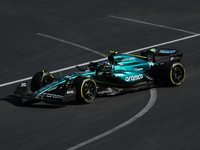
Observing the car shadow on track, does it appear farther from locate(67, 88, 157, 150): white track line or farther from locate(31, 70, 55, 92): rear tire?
locate(67, 88, 157, 150): white track line

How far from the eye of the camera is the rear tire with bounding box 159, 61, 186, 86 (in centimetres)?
1379

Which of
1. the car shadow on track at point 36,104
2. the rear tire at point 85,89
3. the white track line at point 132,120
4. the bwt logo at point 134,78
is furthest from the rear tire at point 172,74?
the car shadow on track at point 36,104

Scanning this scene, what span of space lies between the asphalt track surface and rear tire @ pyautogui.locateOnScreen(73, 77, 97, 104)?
0.25 meters

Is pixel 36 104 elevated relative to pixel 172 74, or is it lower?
lower

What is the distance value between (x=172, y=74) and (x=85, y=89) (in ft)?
10.6

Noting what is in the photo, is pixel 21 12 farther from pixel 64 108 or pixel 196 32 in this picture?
pixel 64 108

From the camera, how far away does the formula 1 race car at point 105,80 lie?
40.8 ft

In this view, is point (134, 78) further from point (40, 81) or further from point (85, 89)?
point (40, 81)

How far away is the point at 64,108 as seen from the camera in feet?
40.7

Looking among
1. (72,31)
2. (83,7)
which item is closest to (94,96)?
(72,31)

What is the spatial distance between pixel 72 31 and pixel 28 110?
37.4ft

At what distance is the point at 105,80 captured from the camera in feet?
43.9

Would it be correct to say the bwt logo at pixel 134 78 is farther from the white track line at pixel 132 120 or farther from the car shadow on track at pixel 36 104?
the car shadow on track at pixel 36 104

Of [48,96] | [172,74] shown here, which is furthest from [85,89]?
[172,74]
